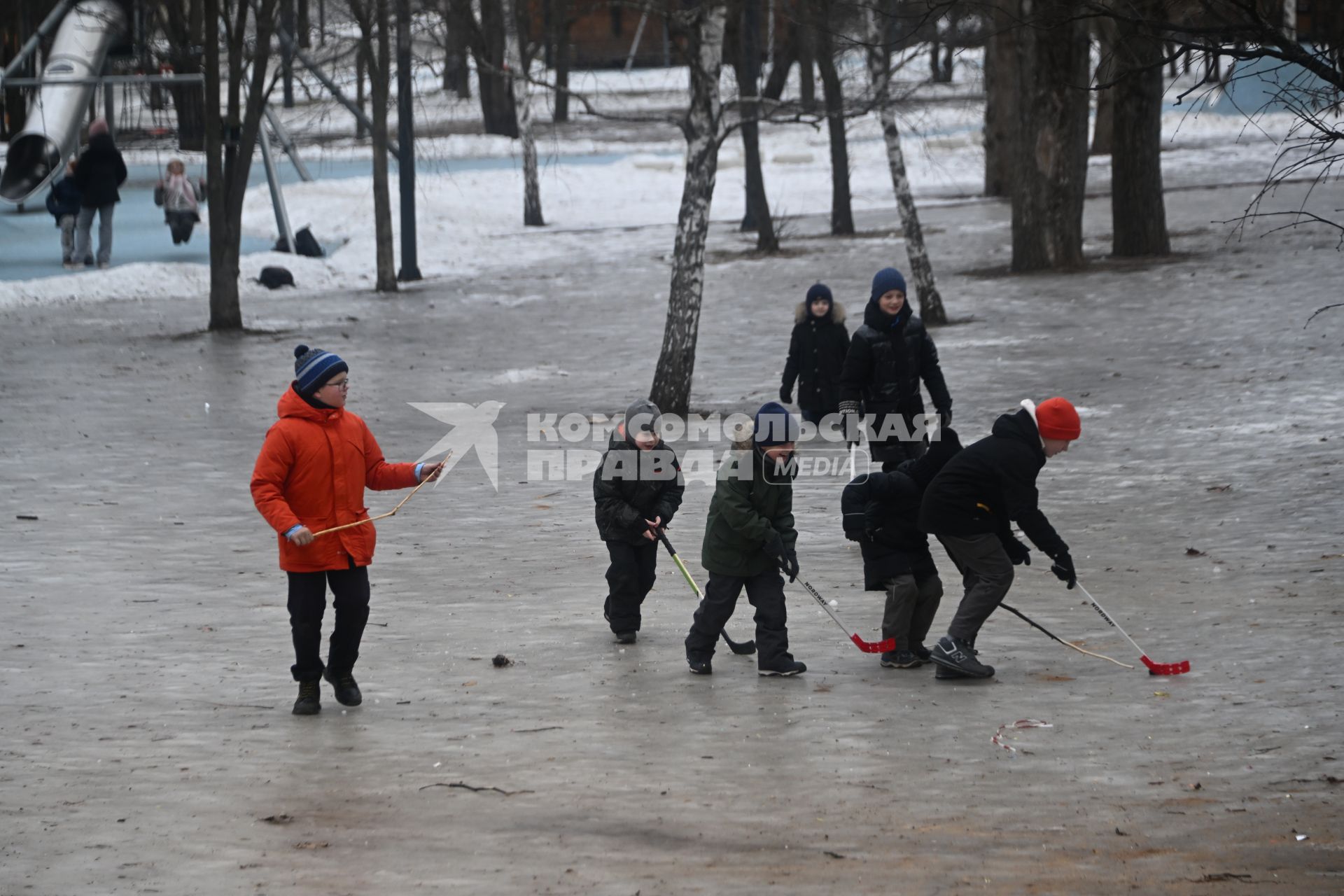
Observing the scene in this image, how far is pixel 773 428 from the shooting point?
700 cm

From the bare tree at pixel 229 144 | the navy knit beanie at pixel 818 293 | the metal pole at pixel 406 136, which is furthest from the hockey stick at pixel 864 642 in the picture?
the metal pole at pixel 406 136

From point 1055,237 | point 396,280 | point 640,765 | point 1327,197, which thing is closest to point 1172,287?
point 1055,237

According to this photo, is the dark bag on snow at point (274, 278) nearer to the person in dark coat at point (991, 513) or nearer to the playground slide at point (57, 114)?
the playground slide at point (57, 114)

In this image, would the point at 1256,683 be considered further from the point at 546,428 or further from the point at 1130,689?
the point at 546,428

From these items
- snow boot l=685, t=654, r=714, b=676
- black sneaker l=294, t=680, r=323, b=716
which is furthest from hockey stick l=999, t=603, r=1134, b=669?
black sneaker l=294, t=680, r=323, b=716

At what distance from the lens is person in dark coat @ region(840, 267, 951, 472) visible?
9148mm

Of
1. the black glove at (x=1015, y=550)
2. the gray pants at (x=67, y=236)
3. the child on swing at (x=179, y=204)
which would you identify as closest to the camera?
the black glove at (x=1015, y=550)

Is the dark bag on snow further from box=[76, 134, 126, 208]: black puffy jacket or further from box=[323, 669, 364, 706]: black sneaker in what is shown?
box=[323, 669, 364, 706]: black sneaker

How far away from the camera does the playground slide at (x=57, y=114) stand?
2975cm

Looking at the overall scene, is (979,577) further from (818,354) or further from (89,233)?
(89,233)

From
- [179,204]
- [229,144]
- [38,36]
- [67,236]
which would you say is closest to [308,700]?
[229,144]

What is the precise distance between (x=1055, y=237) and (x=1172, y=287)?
2865 mm

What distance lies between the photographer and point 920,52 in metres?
19.7

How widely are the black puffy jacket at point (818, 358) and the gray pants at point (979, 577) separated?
4.39 meters
